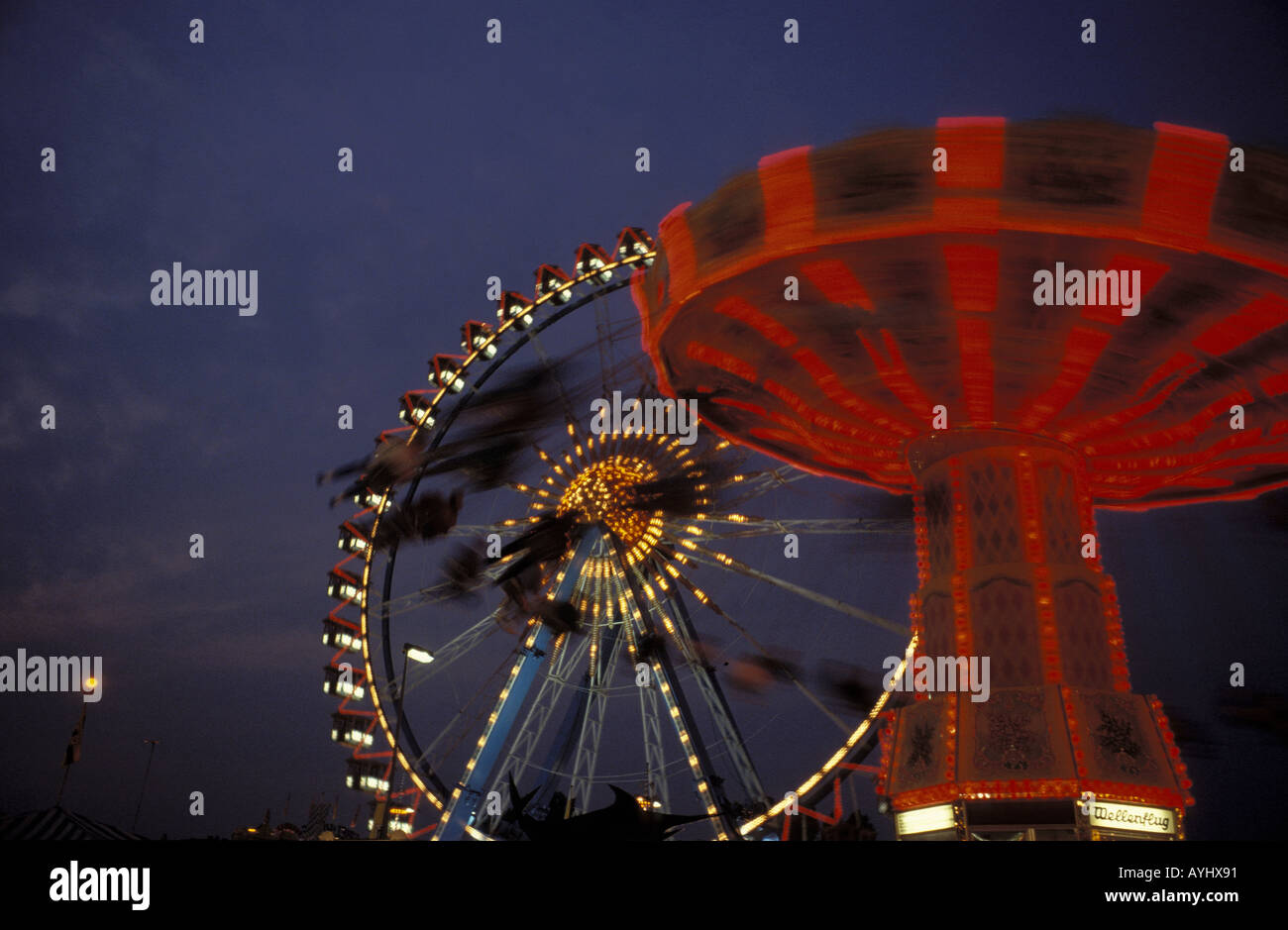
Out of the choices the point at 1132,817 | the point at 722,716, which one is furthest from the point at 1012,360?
the point at 722,716

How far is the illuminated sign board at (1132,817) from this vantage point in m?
10.0

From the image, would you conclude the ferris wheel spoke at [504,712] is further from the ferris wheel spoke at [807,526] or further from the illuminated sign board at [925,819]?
the illuminated sign board at [925,819]

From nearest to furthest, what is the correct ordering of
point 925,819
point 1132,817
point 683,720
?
1. point 1132,817
2. point 925,819
3. point 683,720

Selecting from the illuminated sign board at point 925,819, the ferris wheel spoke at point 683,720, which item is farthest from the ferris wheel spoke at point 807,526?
the illuminated sign board at point 925,819

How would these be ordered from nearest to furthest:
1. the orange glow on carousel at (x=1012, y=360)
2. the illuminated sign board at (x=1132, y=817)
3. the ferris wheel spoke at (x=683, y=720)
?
the orange glow on carousel at (x=1012, y=360) → the illuminated sign board at (x=1132, y=817) → the ferris wheel spoke at (x=683, y=720)

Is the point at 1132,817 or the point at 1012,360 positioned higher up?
the point at 1012,360

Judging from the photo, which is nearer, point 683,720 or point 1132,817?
point 1132,817

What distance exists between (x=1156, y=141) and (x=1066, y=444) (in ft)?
14.1

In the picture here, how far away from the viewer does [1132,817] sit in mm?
10133

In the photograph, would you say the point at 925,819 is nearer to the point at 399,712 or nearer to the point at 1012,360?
the point at 1012,360

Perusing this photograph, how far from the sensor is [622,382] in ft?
62.6

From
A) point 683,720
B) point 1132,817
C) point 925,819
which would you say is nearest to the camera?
point 1132,817
